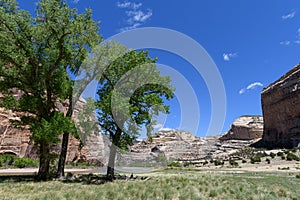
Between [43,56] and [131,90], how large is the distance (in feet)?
26.2

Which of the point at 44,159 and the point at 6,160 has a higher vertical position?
the point at 44,159

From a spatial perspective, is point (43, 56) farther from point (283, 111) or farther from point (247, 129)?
point (247, 129)

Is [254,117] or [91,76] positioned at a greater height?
[254,117]

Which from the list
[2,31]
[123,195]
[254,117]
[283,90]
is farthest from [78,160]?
[254,117]

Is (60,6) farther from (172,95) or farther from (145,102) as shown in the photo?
(172,95)

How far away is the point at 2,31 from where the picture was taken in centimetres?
1703

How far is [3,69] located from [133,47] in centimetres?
1129

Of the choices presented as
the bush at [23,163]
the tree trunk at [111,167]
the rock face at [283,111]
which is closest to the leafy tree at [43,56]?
the tree trunk at [111,167]

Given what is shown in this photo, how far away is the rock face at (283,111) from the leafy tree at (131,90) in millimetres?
61946

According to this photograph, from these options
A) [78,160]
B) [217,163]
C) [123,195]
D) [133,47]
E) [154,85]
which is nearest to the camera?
[123,195]

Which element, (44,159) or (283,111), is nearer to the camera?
(44,159)

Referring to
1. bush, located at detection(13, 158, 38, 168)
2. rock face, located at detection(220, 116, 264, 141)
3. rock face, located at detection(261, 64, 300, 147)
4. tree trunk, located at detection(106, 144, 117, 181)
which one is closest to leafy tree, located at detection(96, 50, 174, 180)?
tree trunk, located at detection(106, 144, 117, 181)

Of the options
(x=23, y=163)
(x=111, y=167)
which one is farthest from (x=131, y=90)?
(x=23, y=163)

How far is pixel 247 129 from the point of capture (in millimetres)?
141125
